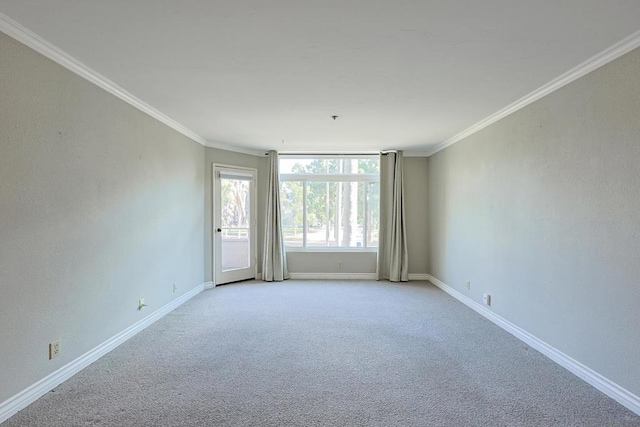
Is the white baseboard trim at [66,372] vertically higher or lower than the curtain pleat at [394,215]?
lower

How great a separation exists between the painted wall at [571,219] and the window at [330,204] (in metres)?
2.42

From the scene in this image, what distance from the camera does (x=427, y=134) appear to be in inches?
195

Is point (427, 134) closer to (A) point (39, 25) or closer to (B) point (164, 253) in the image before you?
(B) point (164, 253)

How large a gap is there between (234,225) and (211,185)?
816 millimetres

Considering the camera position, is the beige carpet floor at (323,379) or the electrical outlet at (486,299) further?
the electrical outlet at (486,299)

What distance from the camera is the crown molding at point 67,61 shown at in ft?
6.73

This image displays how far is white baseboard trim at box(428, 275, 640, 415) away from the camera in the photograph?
2231 mm

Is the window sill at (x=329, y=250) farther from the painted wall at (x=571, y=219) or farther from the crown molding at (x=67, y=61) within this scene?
the crown molding at (x=67, y=61)

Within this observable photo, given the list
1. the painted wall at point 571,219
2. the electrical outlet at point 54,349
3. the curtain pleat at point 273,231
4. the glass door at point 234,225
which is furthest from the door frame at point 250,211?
the painted wall at point 571,219

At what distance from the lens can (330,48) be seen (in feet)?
7.71

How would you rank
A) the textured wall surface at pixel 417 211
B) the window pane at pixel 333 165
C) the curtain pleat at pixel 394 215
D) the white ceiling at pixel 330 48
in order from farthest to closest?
the window pane at pixel 333 165
the textured wall surface at pixel 417 211
the curtain pleat at pixel 394 215
the white ceiling at pixel 330 48

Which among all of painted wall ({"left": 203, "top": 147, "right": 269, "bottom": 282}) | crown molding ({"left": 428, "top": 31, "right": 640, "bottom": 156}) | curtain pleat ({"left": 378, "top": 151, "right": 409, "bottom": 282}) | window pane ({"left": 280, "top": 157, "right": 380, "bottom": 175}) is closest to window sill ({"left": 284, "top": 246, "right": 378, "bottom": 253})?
curtain pleat ({"left": 378, "top": 151, "right": 409, "bottom": 282})

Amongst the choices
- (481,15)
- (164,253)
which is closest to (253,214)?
(164,253)

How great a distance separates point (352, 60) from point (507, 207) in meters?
2.40
